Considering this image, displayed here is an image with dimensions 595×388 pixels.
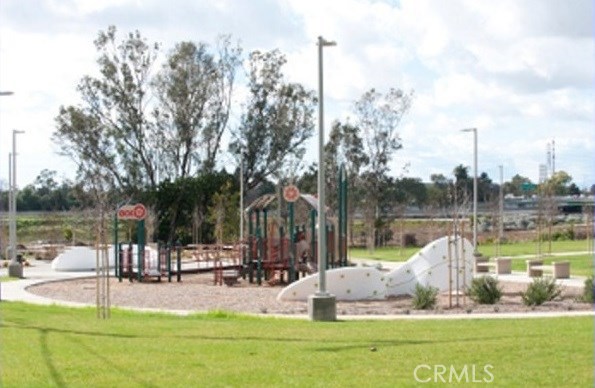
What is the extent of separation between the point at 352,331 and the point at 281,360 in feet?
12.1

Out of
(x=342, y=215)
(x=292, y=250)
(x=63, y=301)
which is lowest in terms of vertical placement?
(x=63, y=301)

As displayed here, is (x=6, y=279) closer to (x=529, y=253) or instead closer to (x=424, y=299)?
(x=424, y=299)

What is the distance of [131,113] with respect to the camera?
63.4 meters

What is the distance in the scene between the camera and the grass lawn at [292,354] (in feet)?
34.9

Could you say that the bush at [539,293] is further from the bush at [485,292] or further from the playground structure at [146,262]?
the playground structure at [146,262]

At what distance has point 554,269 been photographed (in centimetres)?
3108

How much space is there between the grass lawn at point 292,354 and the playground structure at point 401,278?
347 inches

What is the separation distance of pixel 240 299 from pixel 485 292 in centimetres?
676

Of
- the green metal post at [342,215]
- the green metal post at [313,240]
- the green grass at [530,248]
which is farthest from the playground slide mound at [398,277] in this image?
the green grass at [530,248]

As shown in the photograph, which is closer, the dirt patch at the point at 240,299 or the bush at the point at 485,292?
the dirt patch at the point at 240,299

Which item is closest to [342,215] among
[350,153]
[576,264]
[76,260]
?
[576,264]

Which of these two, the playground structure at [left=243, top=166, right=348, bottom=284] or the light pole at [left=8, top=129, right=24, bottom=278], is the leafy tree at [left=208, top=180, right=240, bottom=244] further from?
the playground structure at [left=243, top=166, right=348, bottom=284]

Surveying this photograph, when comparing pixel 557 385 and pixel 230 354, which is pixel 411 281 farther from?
pixel 557 385

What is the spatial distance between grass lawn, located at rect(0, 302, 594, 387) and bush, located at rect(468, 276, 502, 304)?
21.0 ft
